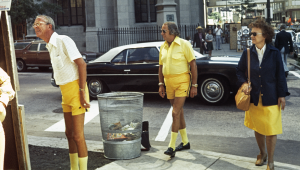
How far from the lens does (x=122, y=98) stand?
4844 millimetres

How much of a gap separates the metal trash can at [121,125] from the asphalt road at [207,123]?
50.1 inches

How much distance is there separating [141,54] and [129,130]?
480 centimetres

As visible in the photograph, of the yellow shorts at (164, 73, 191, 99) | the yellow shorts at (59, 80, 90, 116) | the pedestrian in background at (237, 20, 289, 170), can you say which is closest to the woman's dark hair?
the pedestrian in background at (237, 20, 289, 170)

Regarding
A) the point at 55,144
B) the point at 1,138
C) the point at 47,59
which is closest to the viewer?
the point at 1,138

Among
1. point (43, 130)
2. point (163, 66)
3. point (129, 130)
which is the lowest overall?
point (43, 130)

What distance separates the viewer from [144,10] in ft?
98.0

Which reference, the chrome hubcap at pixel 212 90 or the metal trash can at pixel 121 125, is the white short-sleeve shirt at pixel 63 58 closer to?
the metal trash can at pixel 121 125

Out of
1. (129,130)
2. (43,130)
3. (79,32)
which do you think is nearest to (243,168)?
(129,130)

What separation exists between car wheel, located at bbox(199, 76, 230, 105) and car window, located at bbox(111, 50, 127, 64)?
213 centimetres

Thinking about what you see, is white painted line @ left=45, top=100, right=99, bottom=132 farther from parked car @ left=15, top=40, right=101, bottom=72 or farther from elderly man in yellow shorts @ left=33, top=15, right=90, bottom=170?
parked car @ left=15, top=40, right=101, bottom=72

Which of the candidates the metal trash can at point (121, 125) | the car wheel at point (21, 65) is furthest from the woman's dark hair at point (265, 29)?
the car wheel at point (21, 65)

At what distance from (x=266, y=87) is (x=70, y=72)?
2.26 m

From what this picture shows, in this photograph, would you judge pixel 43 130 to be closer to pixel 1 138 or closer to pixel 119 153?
pixel 119 153

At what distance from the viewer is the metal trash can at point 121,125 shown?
4945 millimetres
